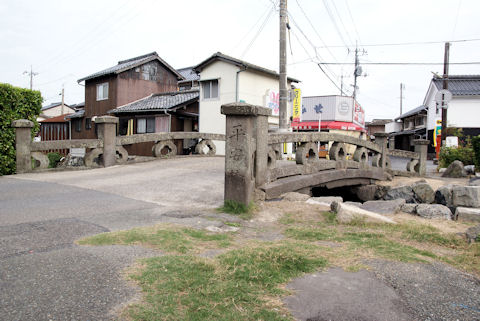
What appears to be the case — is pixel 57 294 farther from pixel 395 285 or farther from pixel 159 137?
pixel 159 137

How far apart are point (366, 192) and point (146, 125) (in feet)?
58.3

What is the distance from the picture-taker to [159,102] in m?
24.3

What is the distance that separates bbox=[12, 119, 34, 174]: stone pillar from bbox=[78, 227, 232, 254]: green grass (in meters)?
→ 7.17

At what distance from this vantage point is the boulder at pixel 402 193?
30.9 feet

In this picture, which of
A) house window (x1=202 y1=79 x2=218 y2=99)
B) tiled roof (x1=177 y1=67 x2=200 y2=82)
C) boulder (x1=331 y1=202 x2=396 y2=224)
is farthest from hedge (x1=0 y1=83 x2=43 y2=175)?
tiled roof (x1=177 y1=67 x2=200 y2=82)

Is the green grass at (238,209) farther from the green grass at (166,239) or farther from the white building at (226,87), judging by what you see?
the white building at (226,87)

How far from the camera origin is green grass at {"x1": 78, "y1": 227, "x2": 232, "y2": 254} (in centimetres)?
361

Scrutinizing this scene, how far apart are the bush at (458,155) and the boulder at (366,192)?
811 cm

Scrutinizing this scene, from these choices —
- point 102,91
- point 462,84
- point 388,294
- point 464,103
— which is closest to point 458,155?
point 388,294

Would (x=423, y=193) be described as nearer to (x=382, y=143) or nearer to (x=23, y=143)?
(x=382, y=143)

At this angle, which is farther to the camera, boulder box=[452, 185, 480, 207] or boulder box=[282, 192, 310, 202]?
boulder box=[452, 185, 480, 207]

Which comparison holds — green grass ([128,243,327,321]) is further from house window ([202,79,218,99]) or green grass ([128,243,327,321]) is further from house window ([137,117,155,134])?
house window ([137,117,155,134])

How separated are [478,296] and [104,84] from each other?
27.6 meters

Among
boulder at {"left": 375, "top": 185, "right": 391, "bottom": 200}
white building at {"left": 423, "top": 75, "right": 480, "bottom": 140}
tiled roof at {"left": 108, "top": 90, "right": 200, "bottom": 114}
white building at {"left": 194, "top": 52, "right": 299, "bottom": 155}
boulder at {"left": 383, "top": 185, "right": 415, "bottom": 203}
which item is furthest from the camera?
white building at {"left": 423, "top": 75, "right": 480, "bottom": 140}
